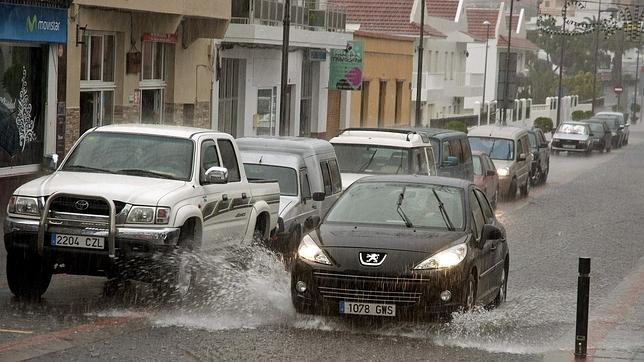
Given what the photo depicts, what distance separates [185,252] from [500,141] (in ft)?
75.2

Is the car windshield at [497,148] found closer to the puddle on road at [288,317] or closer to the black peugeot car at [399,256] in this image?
the puddle on road at [288,317]

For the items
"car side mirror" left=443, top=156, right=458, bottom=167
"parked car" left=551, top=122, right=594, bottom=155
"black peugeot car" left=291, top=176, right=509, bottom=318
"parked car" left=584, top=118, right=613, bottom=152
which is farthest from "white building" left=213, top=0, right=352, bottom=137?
"parked car" left=584, top=118, right=613, bottom=152

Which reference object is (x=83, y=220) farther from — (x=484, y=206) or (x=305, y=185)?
(x=305, y=185)

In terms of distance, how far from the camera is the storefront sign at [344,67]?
45812 millimetres

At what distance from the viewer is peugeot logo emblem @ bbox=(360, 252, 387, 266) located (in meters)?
11.9

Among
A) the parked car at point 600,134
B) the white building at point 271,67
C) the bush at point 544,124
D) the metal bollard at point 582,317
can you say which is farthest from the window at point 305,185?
the bush at point 544,124

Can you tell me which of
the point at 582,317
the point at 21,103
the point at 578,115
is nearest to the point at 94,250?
the point at 582,317

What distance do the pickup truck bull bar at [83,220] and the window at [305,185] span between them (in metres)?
5.76

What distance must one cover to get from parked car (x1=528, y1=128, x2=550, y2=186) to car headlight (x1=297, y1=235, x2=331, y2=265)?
26.8m

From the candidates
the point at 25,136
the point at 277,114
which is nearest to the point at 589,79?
the point at 277,114

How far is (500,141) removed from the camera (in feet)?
115

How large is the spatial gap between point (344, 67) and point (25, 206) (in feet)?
110

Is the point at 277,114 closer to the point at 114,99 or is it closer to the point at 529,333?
the point at 114,99

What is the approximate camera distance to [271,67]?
131 ft
